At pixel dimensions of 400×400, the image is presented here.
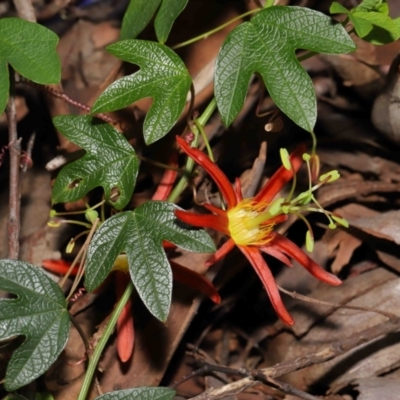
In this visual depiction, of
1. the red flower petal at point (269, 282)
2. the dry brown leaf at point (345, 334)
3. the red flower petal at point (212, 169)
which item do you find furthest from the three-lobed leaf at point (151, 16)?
the dry brown leaf at point (345, 334)

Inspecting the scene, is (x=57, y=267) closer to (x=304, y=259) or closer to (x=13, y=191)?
(x=13, y=191)

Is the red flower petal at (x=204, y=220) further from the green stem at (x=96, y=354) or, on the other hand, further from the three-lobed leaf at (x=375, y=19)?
the three-lobed leaf at (x=375, y=19)

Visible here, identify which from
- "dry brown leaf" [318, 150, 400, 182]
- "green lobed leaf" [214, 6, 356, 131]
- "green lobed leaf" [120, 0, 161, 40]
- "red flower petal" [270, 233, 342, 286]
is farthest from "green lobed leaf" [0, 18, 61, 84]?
"dry brown leaf" [318, 150, 400, 182]

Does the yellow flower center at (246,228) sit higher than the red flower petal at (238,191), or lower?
lower

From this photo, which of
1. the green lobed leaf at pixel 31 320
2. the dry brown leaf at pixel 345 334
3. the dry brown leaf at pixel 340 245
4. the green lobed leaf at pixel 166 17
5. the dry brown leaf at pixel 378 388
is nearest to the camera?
the green lobed leaf at pixel 31 320

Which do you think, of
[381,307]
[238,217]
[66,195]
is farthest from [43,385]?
[381,307]

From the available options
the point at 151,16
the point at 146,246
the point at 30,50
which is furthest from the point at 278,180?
the point at 30,50

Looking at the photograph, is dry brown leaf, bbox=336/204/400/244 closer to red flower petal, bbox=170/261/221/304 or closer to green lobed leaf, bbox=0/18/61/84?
red flower petal, bbox=170/261/221/304
